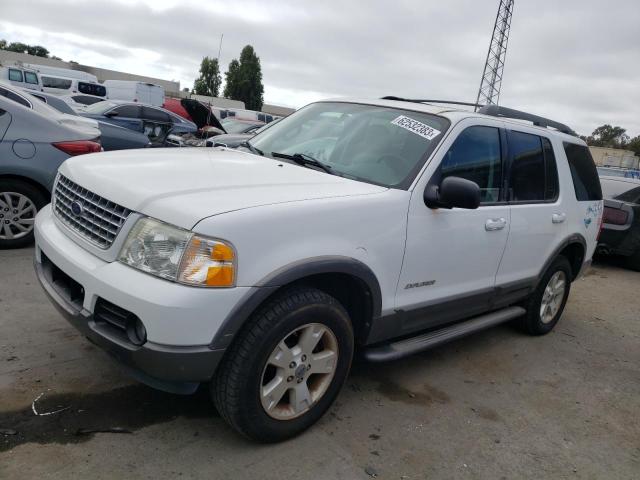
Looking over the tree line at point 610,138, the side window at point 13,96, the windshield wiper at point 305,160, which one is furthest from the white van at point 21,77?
the tree line at point 610,138

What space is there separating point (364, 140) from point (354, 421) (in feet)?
Result: 5.70

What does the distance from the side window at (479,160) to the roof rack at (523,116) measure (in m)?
0.32

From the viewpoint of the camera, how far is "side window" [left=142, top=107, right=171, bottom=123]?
1436 centimetres

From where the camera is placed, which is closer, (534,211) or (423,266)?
(423,266)

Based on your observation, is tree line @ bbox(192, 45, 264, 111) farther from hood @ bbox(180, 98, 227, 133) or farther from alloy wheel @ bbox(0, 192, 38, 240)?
alloy wheel @ bbox(0, 192, 38, 240)

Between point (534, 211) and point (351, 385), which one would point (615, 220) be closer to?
point (534, 211)

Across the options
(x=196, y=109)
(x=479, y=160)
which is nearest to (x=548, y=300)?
(x=479, y=160)

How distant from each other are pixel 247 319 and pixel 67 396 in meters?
1.29

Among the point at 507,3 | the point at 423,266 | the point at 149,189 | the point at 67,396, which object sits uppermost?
the point at 507,3

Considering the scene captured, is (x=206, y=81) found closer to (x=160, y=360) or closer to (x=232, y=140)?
(x=232, y=140)

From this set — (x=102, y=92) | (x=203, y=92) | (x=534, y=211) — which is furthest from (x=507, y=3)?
(x=534, y=211)

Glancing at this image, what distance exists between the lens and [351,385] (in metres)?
3.55

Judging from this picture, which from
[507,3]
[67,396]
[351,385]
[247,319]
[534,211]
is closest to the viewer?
[247,319]

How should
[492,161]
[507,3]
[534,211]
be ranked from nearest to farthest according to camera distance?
[492,161], [534,211], [507,3]
